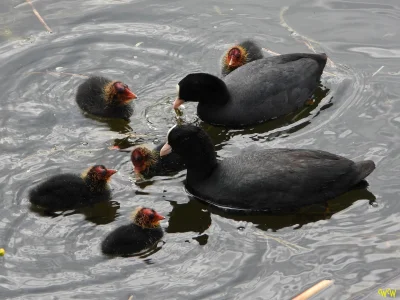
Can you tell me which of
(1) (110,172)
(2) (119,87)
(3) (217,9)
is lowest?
(1) (110,172)

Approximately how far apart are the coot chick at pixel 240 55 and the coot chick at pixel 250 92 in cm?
41

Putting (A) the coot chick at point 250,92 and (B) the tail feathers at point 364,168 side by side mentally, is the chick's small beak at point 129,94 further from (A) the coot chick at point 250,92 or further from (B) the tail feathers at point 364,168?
(B) the tail feathers at point 364,168

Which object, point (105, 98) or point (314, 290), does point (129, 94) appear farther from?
point (314, 290)

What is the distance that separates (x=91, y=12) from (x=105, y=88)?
2.02m

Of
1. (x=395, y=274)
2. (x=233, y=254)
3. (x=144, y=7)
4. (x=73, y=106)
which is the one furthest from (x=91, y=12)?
(x=395, y=274)

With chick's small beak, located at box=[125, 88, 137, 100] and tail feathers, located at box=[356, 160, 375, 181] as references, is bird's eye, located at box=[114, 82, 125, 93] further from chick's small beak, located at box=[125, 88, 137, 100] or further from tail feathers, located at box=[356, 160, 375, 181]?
tail feathers, located at box=[356, 160, 375, 181]

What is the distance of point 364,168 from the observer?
7273 millimetres

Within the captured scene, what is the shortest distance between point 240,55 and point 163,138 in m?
1.49

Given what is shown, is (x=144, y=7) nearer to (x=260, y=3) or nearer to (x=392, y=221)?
(x=260, y=3)

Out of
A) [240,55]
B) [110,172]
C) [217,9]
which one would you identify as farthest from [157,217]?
[217,9]

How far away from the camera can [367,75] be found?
9.22 m

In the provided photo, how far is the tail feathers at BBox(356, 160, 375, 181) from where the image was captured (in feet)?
23.8

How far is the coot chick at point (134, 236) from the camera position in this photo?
6.64m

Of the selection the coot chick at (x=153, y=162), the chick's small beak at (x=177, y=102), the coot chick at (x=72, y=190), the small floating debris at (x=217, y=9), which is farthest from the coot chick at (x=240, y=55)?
the coot chick at (x=72, y=190)
